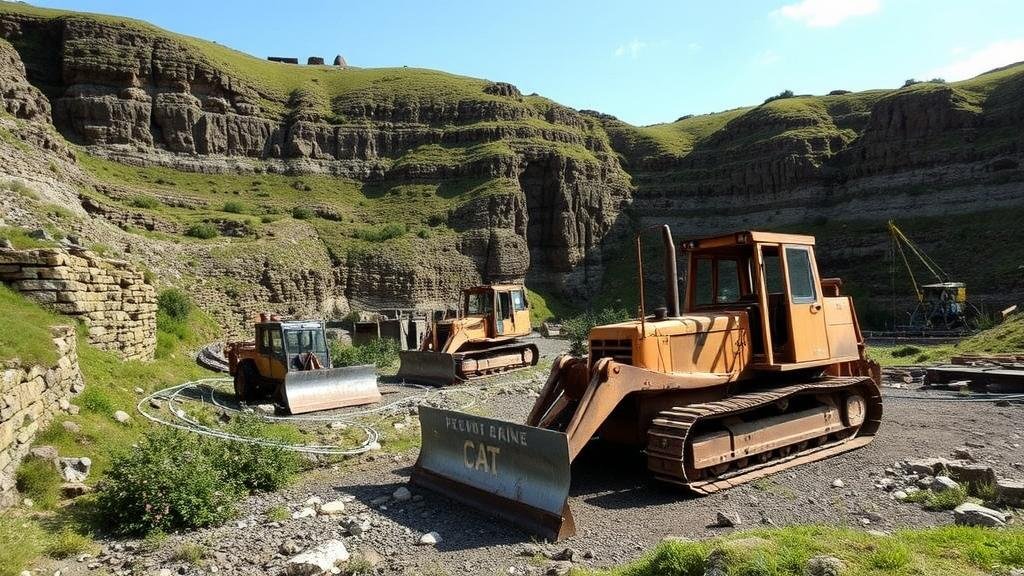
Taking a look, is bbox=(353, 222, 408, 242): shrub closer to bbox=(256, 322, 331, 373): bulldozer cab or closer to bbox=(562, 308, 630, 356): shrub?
bbox=(562, 308, 630, 356): shrub

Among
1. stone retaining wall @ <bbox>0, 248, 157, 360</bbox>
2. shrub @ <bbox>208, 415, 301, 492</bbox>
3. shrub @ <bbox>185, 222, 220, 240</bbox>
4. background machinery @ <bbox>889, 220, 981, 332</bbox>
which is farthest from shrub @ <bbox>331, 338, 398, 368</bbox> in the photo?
background machinery @ <bbox>889, 220, 981, 332</bbox>

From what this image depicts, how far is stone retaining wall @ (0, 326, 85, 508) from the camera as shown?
6.00 m

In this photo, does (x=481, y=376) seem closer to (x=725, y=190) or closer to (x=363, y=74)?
(x=725, y=190)

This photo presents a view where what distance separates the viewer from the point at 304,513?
650 cm

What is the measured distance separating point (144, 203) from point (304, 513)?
1655 inches

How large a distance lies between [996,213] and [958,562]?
2300 inches

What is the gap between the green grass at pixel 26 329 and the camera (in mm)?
7082

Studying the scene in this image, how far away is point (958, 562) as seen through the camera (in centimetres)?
403

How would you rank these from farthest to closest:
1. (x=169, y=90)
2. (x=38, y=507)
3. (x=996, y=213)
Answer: (x=169, y=90)
(x=996, y=213)
(x=38, y=507)

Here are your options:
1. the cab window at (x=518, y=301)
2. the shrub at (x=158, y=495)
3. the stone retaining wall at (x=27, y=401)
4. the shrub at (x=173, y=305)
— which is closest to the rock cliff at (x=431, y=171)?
the shrub at (x=173, y=305)

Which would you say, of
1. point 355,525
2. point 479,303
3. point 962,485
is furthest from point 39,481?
point 479,303

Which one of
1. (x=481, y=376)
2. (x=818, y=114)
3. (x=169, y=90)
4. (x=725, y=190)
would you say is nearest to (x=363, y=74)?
(x=169, y=90)

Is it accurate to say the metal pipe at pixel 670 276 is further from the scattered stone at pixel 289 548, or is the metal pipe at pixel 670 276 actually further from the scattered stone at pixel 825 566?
the scattered stone at pixel 289 548

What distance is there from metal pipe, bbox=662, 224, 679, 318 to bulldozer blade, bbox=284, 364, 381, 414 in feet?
28.6
